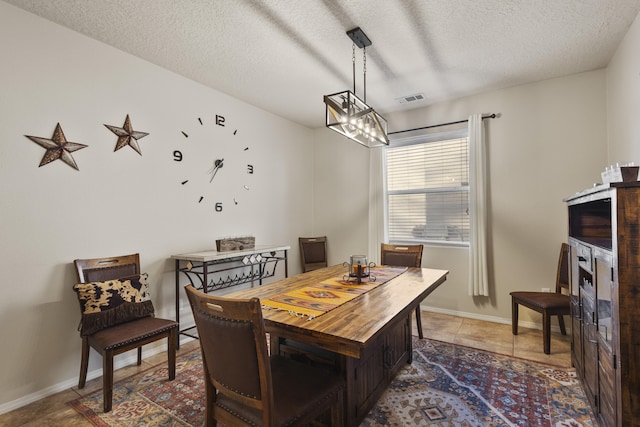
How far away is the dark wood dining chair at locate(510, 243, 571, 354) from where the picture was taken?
8.78 ft

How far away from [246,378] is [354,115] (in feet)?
5.84

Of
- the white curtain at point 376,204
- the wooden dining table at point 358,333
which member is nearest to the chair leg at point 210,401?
the wooden dining table at point 358,333

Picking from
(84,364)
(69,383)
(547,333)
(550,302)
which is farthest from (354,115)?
(69,383)

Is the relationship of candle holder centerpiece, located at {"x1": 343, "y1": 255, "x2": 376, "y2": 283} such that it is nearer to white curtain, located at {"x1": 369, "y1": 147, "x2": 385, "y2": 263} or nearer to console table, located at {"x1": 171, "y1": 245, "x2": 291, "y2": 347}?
console table, located at {"x1": 171, "y1": 245, "x2": 291, "y2": 347}

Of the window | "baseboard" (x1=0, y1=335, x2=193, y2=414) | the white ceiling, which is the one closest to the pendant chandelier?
the white ceiling

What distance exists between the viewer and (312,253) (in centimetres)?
461

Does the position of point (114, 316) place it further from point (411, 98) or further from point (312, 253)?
point (411, 98)

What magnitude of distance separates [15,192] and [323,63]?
2593 mm

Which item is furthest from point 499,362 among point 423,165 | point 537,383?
point 423,165

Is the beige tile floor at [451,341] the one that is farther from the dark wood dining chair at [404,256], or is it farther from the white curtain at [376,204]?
the white curtain at [376,204]

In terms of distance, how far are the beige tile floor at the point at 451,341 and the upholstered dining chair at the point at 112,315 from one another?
7.6 inches

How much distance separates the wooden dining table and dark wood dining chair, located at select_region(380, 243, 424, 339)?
0.50m

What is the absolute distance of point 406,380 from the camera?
2.29m

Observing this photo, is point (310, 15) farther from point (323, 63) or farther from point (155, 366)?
point (155, 366)
